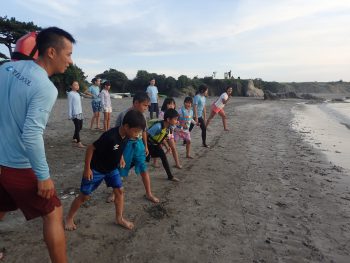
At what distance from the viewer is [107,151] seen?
3.87 metres

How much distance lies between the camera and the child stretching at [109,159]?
381cm

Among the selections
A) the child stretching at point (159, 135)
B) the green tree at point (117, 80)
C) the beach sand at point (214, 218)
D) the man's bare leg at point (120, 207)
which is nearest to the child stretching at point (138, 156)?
the beach sand at point (214, 218)

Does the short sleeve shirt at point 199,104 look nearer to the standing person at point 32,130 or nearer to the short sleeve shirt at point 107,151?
the short sleeve shirt at point 107,151

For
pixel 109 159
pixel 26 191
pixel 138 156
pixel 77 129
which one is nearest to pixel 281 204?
pixel 138 156

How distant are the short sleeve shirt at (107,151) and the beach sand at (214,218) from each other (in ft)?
2.57

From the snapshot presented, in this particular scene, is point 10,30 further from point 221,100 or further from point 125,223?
point 125,223

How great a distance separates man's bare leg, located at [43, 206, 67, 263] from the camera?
2590 mm

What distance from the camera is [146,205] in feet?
16.1

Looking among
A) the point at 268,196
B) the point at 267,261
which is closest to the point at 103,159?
the point at 267,261

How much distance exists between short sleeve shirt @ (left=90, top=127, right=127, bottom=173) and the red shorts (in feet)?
4.17

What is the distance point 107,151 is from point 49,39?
160cm

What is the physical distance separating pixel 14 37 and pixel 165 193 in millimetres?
26978

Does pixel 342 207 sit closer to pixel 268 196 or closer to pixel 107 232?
pixel 268 196

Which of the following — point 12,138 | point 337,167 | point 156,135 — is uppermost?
point 12,138
